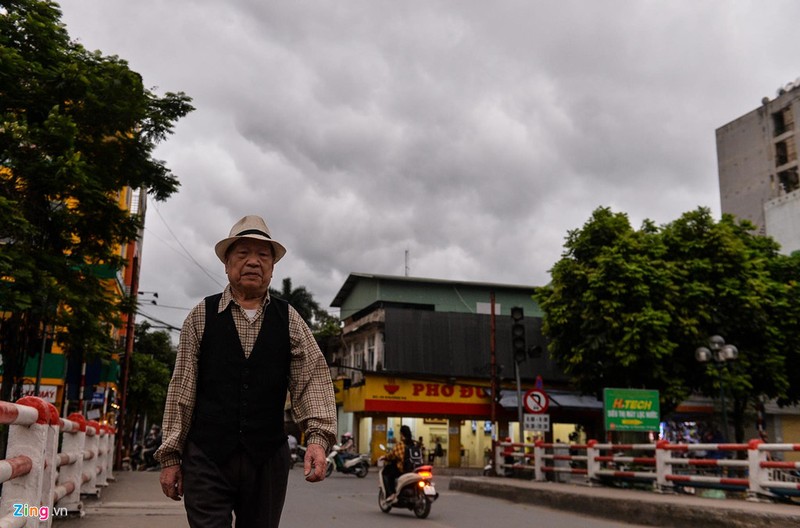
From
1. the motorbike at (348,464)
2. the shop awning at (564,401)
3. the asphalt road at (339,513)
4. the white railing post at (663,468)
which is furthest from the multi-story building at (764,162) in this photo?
the asphalt road at (339,513)

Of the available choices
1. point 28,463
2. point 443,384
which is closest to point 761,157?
point 443,384

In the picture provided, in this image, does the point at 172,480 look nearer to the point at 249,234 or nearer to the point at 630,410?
the point at 249,234

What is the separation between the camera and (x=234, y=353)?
311 centimetres

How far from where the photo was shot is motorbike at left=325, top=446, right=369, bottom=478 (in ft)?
84.6

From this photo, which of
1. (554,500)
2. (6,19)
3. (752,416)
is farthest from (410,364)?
(6,19)

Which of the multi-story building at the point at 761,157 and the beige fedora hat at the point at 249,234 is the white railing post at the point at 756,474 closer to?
the beige fedora hat at the point at 249,234

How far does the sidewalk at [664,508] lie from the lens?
8568mm

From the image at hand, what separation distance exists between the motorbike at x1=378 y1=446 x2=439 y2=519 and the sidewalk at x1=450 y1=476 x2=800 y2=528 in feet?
8.52

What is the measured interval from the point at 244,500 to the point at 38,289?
11506mm

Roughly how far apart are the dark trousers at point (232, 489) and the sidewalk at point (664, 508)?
7107 millimetres

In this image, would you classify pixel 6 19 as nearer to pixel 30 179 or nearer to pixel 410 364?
pixel 30 179

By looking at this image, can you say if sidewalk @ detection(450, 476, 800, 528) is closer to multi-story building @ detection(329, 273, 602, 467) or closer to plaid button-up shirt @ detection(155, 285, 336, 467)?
plaid button-up shirt @ detection(155, 285, 336, 467)

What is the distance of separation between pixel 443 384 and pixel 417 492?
25.6 meters

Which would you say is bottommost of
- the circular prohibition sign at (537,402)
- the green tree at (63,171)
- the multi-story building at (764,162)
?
the circular prohibition sign at (537,402)
